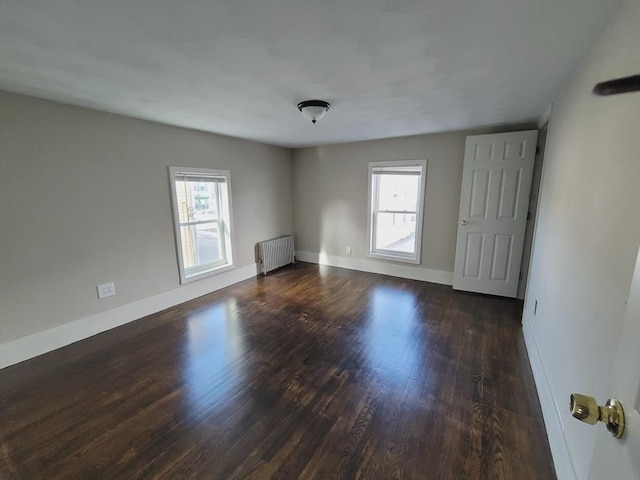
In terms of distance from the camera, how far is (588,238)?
1.34 meters

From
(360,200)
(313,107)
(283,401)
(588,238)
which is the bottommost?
(283,401)

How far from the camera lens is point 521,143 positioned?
3.30 metres

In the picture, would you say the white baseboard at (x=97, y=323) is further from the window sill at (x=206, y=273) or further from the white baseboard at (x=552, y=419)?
the white baseboard at (x=552, y=419)

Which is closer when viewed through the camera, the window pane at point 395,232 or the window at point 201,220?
the window at point 201,220

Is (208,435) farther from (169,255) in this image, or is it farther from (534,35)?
(534,35)

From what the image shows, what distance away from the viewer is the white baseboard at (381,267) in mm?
4270

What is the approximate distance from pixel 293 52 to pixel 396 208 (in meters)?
3.35

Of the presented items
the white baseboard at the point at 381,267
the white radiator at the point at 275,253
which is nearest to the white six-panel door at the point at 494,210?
the white baseboard at the point at 381,267

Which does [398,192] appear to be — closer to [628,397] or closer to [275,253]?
[275,253]

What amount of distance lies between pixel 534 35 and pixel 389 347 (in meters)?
2.45

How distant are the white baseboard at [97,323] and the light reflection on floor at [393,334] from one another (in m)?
2.41

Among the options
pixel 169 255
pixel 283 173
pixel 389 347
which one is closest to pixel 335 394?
pixel 389 347

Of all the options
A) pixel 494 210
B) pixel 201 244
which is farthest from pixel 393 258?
pixel 201 244

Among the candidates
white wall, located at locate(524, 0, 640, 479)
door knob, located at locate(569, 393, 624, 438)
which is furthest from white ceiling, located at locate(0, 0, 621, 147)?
door knob, located at locate(569, 393, 624, 438)
